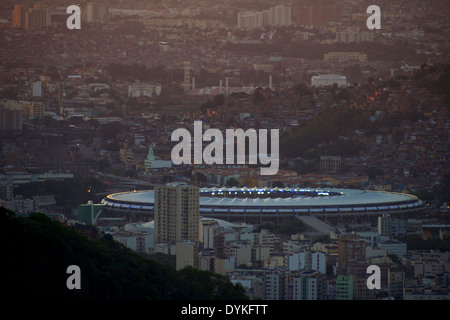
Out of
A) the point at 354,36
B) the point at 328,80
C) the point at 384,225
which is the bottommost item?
the point at 384,225

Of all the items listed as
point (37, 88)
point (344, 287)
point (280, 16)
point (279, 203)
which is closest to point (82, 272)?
point (344, 287)

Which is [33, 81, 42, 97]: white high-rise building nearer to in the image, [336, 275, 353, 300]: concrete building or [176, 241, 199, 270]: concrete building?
[176, 241, 199, 270]: concrete building

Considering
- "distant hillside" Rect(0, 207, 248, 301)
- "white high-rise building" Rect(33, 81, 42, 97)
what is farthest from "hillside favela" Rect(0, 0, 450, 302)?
"white high-rise building" Rect(33, 81, 42, 97)

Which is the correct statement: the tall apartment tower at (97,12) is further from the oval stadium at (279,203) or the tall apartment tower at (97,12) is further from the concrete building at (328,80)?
the oval stadium at (279,203)

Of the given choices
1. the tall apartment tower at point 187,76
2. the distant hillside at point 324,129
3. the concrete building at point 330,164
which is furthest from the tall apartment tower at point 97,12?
the concrete building at point 330,164

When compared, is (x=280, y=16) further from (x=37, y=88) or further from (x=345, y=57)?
(x=37, y=88)
